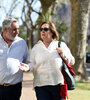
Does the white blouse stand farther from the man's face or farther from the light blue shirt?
the man's face

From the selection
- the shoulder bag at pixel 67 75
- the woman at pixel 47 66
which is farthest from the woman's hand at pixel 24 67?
the shoulder bag at pixel 67 75

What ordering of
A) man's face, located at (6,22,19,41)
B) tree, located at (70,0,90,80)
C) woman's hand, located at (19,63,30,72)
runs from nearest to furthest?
woman's hand, located at (19,63,30,72) → man's face, located at (6,22,19,41) → tree, located at (70,0,90,80)

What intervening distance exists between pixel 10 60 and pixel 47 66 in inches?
22.1

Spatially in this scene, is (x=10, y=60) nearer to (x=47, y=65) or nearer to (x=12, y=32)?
(x=12, y=32)

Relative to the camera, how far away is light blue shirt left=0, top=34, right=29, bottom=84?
3.88 m

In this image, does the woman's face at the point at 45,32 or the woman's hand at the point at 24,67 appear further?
the woman's face at the point at 45,32

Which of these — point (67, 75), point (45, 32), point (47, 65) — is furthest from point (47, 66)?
point (45, 32)

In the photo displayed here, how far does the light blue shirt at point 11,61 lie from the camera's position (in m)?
3.88

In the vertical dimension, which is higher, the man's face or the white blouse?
the man's face

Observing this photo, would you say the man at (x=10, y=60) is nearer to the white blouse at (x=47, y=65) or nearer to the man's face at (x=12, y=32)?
the man's face at (x=12, y=32)

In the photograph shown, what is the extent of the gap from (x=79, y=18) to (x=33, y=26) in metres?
16.9

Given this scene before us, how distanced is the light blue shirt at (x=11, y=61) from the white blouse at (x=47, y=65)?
22cm

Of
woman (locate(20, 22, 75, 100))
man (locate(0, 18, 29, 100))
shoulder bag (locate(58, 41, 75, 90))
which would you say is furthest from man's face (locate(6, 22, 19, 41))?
shoulder bag (locate(58, 41, 75, 90))

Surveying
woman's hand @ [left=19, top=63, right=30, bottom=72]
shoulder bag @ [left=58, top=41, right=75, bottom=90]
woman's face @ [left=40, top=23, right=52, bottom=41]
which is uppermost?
woman's face @ [left=40, top=23, right=52, bottom=41]
